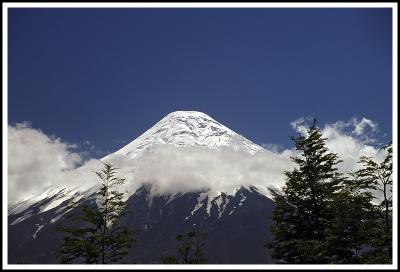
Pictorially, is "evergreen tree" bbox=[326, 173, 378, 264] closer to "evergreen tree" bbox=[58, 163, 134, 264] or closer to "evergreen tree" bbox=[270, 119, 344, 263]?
"evergreen tree" bbox=[270, 119, 344, 263]

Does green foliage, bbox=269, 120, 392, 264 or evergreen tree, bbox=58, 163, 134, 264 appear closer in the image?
green foliage, bbox=269, 120, 392, 264

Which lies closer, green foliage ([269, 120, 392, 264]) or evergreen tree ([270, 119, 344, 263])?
green foliage ([269, 120, 392, 264])

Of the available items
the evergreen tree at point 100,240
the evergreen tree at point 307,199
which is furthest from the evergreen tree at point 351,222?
the evergreen tree at point 100,240

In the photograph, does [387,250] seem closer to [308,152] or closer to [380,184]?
[380,184]

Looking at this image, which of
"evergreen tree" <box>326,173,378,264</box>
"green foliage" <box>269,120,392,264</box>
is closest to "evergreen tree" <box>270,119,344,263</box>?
"green foliage" <box>269,120,392,264</box>

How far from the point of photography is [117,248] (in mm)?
22203

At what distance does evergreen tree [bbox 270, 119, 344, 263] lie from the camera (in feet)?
72.8

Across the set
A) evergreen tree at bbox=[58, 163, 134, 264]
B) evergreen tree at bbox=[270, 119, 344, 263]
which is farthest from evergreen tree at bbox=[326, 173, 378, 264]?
evergreen tree at bbox=[58, 163, 134, 264]

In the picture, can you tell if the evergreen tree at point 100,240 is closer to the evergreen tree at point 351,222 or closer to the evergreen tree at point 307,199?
the evergreen tree at point 307,199

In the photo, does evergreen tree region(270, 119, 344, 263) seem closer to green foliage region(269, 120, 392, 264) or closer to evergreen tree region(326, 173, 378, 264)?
green foliage region(269, 120, 392, 264)

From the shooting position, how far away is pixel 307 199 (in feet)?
73.9

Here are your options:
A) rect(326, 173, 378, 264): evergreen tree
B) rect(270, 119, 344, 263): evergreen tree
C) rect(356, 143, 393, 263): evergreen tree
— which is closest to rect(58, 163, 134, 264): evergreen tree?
rect(270, 119, 344, 263): evergreen tree

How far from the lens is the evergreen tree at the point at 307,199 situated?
22.2 m

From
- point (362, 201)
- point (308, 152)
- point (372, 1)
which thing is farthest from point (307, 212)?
point (372, 1)
